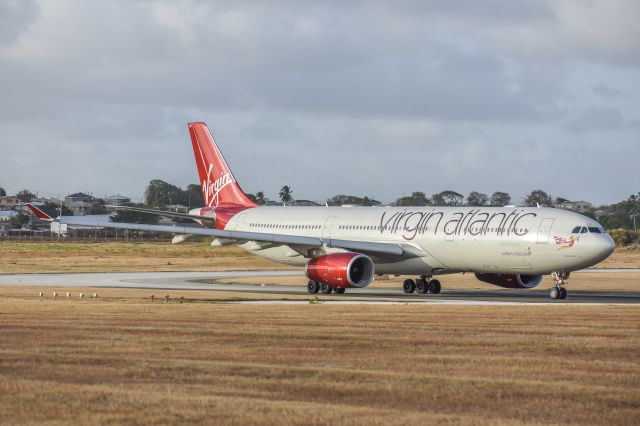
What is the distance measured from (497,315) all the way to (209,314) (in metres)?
7.51

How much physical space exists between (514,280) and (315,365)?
1124 inches

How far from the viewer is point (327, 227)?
4819 cm

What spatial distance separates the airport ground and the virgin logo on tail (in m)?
24.4

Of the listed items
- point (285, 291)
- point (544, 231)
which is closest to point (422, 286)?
→ point (285, 291)

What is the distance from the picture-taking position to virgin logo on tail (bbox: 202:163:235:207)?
2171 inches

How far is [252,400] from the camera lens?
13297 mm

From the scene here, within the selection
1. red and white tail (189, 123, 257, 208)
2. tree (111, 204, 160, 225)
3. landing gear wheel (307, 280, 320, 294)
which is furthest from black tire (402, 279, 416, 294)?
tree (111, 204, 160, 225)

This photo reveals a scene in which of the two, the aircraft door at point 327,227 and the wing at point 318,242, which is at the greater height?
the aircraft door at point 327,227

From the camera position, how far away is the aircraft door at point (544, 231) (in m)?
39.8

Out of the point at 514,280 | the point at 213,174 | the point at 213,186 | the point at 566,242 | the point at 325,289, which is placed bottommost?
the point at 325,289

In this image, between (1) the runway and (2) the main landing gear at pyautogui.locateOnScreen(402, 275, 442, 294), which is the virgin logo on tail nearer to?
(1) the runway

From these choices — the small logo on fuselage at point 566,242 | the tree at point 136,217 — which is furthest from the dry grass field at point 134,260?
the tree at point 136,217

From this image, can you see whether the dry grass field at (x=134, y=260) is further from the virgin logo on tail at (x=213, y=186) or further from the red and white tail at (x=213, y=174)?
the red and white tail at (x=213, y=174)

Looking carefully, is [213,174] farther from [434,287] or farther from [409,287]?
[434,287]
